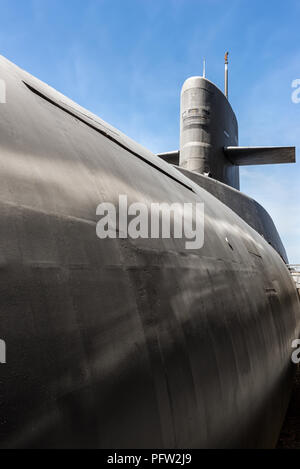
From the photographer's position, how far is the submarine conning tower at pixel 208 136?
1129 centimetres

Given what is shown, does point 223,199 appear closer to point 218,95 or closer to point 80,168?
point 218,95

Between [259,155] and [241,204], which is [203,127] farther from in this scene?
[241,204]

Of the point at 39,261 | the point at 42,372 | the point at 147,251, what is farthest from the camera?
the point at 147,251

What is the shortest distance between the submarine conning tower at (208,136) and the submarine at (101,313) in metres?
8.69

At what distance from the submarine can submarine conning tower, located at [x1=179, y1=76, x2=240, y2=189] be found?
8670 mm

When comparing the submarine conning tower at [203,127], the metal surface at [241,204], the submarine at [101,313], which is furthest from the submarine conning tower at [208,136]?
the submarine at [101,313]

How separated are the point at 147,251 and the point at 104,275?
457 millimetres

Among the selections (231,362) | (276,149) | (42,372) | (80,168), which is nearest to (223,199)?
(276,149)

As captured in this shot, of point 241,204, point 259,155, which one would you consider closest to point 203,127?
point 259,155

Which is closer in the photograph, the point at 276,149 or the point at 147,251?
the point at 147,251

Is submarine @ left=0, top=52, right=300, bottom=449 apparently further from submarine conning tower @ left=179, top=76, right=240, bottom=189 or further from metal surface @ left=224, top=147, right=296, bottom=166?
metal surface @ left=224, top=147, right=296, bottom=166

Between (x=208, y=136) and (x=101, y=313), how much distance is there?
10.8m

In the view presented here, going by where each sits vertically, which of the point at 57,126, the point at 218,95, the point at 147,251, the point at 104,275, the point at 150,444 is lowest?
the point at 150,444

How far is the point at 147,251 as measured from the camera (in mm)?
1986
